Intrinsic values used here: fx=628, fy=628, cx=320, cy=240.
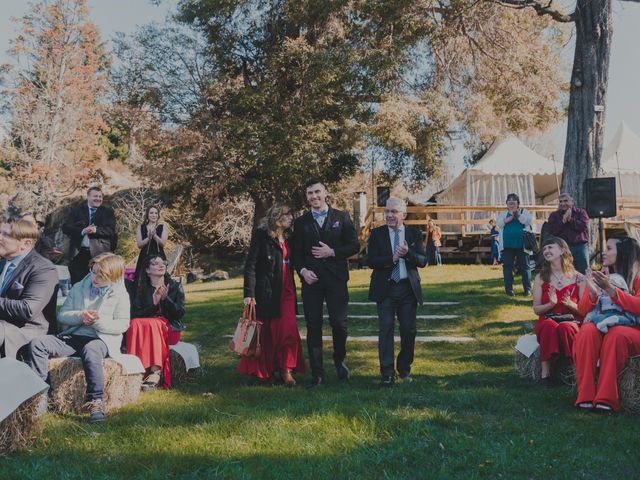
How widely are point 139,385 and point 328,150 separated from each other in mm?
15783

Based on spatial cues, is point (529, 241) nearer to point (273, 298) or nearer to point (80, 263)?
point (273, 298)

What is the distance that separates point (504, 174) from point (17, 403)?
69.6ft

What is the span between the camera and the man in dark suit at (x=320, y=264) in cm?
605

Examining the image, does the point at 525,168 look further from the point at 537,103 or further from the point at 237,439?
the point at 237,439

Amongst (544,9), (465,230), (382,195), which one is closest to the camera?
(544,9)

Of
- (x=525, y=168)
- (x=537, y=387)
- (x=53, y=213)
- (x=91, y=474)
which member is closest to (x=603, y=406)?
(x=537, y=387)

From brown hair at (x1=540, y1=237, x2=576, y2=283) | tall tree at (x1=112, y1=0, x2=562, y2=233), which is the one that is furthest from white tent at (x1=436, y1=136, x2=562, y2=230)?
brown hair at (x1=540, y1=237, x2=576, y2=283)

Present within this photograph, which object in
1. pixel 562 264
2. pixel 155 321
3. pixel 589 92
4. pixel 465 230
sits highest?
pixel 589 92

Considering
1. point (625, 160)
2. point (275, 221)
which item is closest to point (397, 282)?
point (275, 221)

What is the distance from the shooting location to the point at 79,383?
507 centimetres

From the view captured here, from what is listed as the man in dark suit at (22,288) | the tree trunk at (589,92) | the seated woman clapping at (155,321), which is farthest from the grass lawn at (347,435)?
the tree trunk at (589,92)

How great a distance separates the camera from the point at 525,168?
23.2 meters

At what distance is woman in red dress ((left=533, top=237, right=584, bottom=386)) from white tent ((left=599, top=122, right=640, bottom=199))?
68.1 feet

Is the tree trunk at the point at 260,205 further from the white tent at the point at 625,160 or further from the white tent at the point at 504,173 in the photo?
the white tent at the point at 625,160
